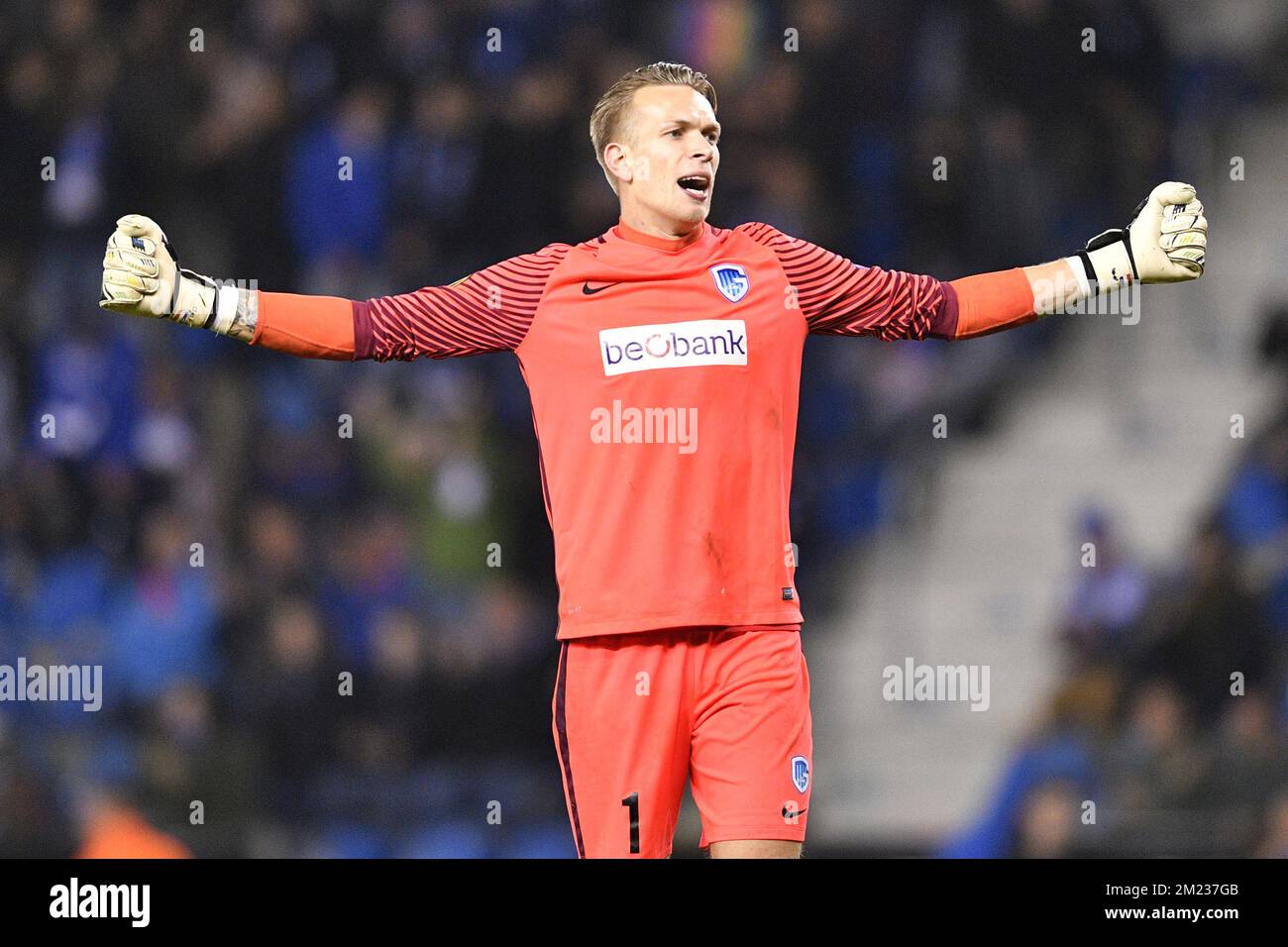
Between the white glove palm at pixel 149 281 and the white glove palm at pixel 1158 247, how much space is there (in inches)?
81.2

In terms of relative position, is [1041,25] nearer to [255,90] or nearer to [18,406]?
[255,90]

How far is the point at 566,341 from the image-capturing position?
4262 millimetres

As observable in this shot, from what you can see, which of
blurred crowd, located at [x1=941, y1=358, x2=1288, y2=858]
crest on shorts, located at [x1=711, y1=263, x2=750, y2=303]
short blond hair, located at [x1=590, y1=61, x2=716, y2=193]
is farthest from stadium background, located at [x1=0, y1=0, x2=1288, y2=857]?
crest on shorts, located at [x1=711, y1=263, x2=750, y2=303]

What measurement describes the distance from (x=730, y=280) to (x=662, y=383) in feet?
1.04

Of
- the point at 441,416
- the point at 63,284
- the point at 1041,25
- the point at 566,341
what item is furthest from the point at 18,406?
the point at 1041,25

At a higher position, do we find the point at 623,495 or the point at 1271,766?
the point at 623,495

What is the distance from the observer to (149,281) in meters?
4.12

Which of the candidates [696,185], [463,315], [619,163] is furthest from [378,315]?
[696,185]

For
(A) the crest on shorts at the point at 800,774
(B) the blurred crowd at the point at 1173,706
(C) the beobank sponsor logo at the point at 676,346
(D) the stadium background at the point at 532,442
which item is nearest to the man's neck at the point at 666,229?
(C) the beobank sponsor logo at the point at 676,346

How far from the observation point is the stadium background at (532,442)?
7.18 meters

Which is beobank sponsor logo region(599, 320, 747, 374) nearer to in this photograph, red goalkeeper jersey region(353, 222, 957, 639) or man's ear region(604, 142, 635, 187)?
red goalkeeper jersey region(353, 222, 957, 639)

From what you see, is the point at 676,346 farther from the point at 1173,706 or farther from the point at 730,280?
the point at 1173,706

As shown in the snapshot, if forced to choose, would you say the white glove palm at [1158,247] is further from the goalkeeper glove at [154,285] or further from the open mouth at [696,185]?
the goalkeeper glove at [154,285]

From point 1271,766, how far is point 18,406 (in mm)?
5092
